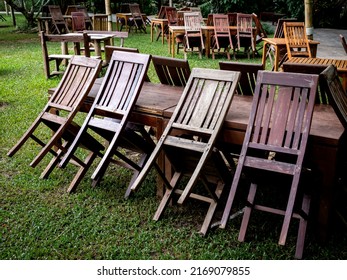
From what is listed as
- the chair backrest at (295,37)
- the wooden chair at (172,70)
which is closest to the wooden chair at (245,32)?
the chair backrest at (295,37)

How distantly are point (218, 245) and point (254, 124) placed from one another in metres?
0.92

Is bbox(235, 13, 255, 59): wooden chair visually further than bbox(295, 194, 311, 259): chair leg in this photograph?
Yes

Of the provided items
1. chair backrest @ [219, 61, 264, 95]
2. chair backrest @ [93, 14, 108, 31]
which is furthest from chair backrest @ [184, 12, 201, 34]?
chair backrest @ [219, 61, 264, 95]

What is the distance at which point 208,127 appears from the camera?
3451 mm

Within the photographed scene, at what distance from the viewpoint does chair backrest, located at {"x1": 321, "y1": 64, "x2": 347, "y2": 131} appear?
10.0 ft

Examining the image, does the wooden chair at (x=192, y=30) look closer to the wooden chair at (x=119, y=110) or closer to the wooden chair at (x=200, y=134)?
the wooden chair at (x=119, y=110)

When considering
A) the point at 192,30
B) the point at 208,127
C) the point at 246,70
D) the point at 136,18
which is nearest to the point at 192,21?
the point at 192,30

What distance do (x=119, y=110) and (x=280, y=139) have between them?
146cm

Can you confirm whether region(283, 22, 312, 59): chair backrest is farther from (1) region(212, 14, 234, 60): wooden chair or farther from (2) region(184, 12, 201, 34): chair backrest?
(2) region(184, 12, 201, 34): chair backrest

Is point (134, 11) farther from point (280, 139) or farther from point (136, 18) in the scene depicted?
point (280, 139)

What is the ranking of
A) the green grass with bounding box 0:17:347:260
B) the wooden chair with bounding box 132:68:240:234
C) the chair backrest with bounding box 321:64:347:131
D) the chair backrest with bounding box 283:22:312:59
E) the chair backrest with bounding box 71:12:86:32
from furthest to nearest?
the chair backrest with bounding box 71:12:86:32
the chair backrest with bounding box 283:22:312:59
the wooden chair with bounding box 132:68:240:234
the green grass with bounding box 0:17:347:260
the chair backrest with bounding box 321:64:347:131

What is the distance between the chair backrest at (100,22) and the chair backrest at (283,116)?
8546 millimetres

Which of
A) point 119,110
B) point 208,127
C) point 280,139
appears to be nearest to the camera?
point 280,139

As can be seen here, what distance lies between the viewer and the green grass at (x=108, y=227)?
325 cm
